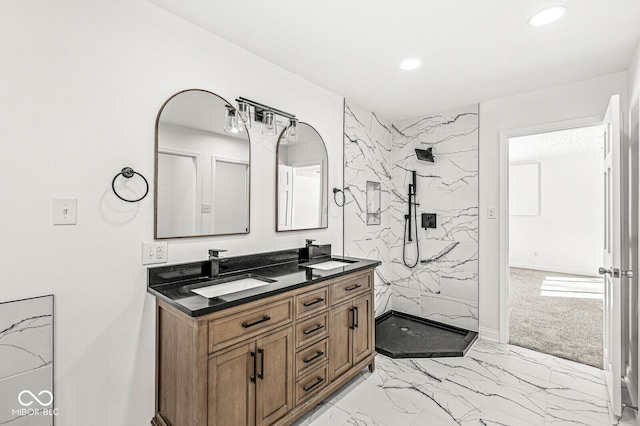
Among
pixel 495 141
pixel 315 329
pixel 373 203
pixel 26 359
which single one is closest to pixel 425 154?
pixel 495 141

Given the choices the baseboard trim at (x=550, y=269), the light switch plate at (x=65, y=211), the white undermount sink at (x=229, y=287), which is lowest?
the baseboard trim at (x=550, y=269)

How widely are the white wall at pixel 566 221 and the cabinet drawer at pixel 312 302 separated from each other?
21.5 feet

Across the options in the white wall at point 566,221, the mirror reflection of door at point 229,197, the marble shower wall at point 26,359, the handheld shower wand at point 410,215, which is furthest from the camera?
the white wall at point 566,221

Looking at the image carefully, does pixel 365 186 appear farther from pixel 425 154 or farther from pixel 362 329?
pixel 362 329

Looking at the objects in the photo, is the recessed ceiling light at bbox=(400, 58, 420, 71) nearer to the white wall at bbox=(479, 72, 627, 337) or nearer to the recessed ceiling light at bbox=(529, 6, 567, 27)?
the recessed ceiling light at bbox=(529, 6, 567, 27)

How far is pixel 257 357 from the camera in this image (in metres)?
1.69

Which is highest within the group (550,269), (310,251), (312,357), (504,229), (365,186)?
(365,186)

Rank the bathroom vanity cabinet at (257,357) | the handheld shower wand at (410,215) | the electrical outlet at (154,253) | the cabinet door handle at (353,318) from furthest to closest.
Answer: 1. the handheld shower wand at (410,215)
2. the cabinet door handle at (353,318)
3. the electrical outlet at (154,253)
4. the bathroom vanity cabinet at (257,357)

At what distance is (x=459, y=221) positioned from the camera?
349 cm

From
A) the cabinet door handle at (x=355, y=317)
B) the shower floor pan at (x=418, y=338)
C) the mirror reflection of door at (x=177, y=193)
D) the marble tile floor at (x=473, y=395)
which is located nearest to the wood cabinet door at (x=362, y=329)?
the cabinet door handle at (x=355, y=317)

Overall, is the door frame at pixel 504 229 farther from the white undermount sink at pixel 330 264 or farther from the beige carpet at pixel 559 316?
the white undermount sink at pixel 330 264

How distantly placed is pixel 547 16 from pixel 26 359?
3.25 m

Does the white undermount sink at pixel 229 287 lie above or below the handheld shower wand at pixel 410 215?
below

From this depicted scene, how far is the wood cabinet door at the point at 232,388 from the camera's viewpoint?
59.2 inches
